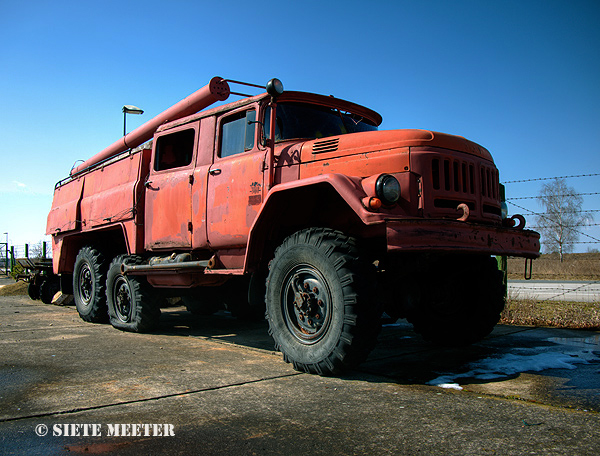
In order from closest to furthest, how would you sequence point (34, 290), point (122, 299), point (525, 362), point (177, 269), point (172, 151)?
point (525, 362) → point (177, 269) → point (172, 151) → point (122, 299) → point (34, 290)

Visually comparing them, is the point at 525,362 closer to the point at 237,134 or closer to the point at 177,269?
the point at 237,134

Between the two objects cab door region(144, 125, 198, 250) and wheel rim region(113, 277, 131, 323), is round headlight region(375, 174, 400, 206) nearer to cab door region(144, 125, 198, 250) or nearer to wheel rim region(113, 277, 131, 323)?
cab door region(144, 125, 198, 250)

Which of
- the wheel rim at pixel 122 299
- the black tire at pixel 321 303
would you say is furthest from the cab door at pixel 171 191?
the black tire at pixel 321 303

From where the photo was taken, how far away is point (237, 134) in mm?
5844

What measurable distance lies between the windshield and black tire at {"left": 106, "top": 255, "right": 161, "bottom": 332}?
3.18m

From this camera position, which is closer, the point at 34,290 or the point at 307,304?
the point at 307,304

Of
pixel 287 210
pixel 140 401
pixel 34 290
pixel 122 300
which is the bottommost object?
pixel 34 290

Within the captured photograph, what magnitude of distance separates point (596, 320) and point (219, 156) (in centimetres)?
574

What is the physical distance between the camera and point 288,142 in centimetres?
536

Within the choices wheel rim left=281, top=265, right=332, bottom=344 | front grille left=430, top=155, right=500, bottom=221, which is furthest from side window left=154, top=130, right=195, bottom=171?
front grille left=430, top=155, right=500, bottom=221

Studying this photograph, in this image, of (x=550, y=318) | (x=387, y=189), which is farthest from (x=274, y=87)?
(x=550, y=318)

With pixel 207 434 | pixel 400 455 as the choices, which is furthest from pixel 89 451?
pixel 400 455

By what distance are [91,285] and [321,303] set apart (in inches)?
222

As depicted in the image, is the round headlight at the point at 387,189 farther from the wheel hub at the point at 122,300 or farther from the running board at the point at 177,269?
the wheel hub at the point at 122,300
